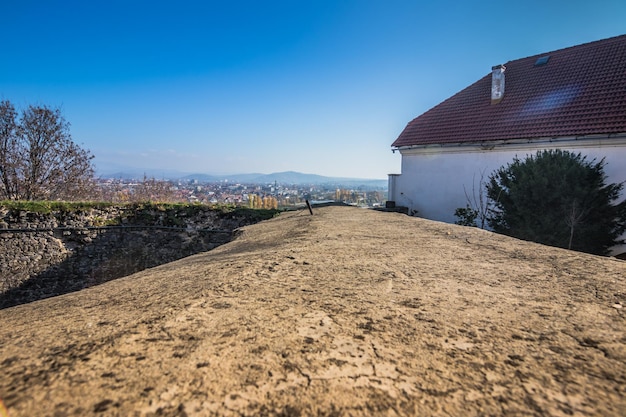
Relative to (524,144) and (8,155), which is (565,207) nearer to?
(524,144)

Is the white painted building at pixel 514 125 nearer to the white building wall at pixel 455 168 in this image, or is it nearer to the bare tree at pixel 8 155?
the white building wall at pixel 455 168

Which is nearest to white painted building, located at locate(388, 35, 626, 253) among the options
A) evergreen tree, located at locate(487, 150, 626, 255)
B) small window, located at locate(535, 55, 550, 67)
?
small window, located at locate(535, 55, 550, 67)

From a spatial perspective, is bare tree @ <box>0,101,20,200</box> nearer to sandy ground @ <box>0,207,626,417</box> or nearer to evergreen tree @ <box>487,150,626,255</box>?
sandy ground @ <box>0,207,626,417</box>

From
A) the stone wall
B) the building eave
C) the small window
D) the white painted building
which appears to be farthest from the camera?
the small window

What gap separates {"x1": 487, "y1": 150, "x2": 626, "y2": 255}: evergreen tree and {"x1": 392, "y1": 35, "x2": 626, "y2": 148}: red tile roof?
2.71 m

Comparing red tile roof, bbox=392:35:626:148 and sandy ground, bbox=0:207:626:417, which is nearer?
sandy ground, bbox=0:207:626:417

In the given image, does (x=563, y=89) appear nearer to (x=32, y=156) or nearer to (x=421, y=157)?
(x=421, y=157)

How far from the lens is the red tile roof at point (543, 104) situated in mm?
9836

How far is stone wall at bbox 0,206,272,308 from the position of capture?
10.7 m

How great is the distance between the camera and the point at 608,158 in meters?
9.16

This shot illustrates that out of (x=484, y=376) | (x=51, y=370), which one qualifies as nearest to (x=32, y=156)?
(x=51, y=370)

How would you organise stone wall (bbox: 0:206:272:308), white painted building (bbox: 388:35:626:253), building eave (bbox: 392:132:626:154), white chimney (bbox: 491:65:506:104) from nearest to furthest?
building eave (bbox: 392:132:626:154) < white painted building (bbox: 388:35:626:253) < stone wall (bbox: 0:206:272:308) < white chimney (bbox: 491:65:506:104)

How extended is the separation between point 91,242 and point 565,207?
15.9 meters

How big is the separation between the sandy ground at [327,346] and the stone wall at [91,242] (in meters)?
10.5
